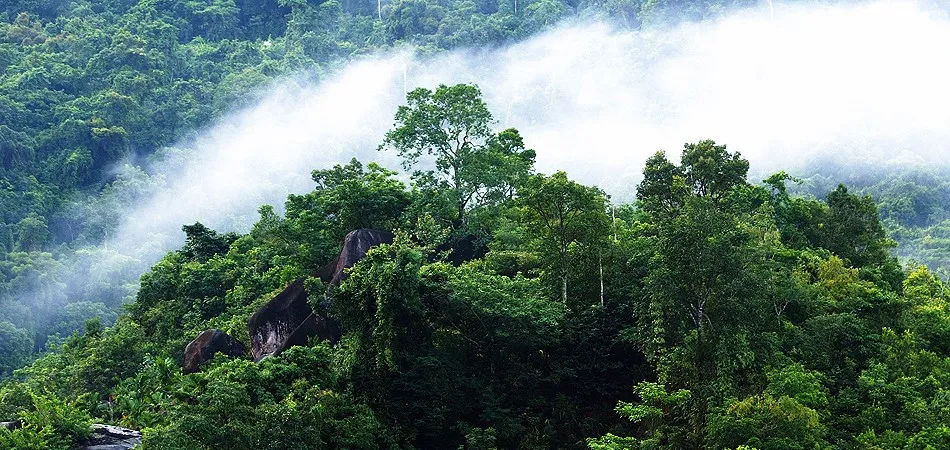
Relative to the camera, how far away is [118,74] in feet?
288

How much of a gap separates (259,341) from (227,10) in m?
86.1

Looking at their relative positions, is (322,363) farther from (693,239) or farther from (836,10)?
(836,10)

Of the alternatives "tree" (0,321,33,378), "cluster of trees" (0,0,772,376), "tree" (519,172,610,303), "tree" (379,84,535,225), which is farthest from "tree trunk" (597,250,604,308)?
"tree" (0,321,33,378)

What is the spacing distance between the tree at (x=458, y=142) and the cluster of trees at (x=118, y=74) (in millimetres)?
31942

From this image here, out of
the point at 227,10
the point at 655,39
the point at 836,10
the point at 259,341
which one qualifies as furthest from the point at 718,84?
the point at 259,341

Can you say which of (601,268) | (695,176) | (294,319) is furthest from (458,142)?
(601,268)

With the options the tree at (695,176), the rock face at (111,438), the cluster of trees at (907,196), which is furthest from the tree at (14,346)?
the cluster of trees at (907,196)

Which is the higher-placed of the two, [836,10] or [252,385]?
[836,10]

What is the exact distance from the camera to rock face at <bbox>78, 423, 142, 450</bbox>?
2444 cm

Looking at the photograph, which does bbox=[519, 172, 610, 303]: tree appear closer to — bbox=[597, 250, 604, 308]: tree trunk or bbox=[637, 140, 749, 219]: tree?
bbox=[597, 250, 604, 308]: tree trunk

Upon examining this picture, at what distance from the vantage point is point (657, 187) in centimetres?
3231

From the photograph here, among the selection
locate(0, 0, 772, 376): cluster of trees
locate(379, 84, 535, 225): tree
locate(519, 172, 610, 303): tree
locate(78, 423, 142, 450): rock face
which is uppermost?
locate(0, 0, 772, 376): cluster of trees

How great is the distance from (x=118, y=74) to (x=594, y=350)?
70573 mm

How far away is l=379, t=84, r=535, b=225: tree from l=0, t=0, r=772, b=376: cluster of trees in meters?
31.9
